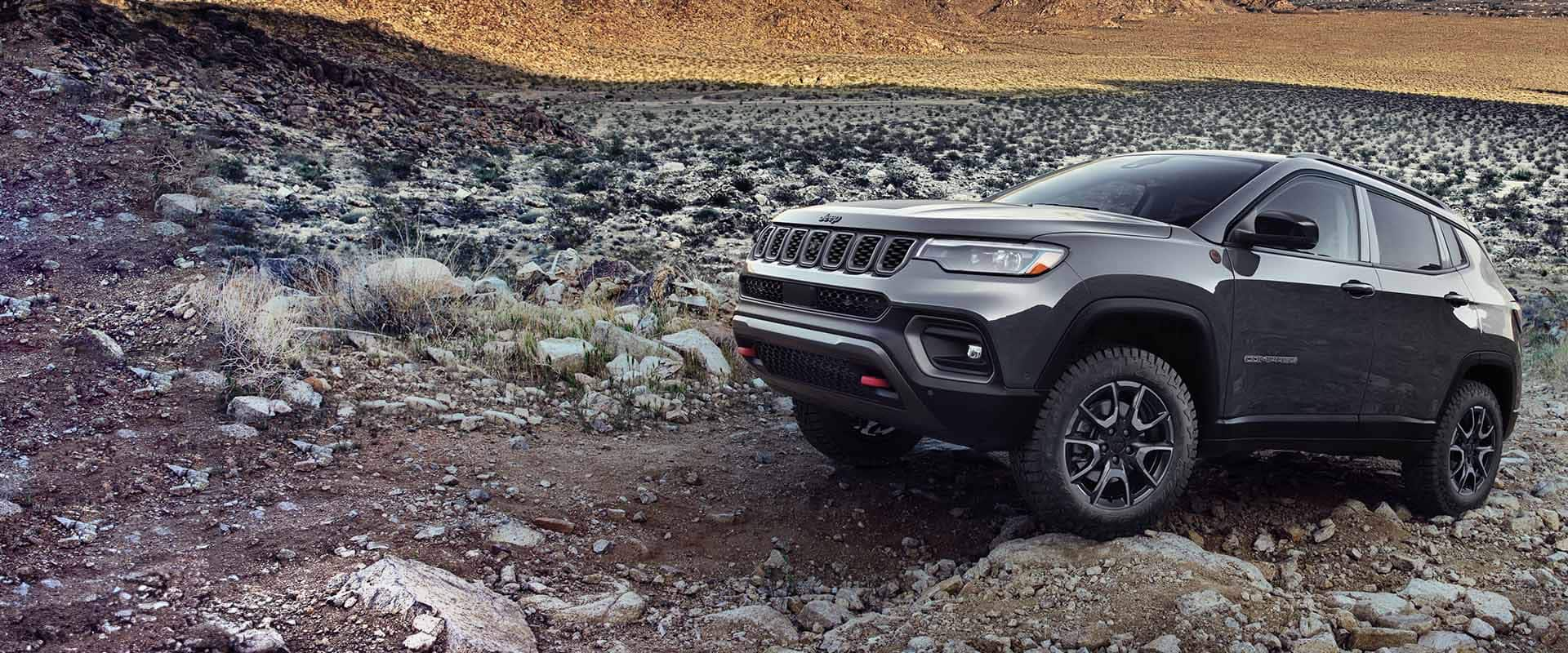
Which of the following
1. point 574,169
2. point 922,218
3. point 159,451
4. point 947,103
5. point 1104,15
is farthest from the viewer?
point 1104,15

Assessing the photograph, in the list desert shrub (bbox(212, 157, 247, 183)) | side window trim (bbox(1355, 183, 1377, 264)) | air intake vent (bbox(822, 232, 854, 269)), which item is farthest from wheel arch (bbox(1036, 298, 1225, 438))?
desert shrub (bbox(212, 157, 247, 183))

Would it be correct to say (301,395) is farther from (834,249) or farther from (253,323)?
(834,249)

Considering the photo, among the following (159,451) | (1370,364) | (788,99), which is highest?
(1370,364)

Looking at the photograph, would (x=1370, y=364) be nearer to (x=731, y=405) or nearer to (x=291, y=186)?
(x=731, y=405)

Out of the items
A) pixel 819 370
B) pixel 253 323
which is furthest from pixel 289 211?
pixel 819 370

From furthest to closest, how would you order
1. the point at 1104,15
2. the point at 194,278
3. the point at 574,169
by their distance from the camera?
1. the point at 1104,15
2. the point at 574,169
3. the point at 194,278

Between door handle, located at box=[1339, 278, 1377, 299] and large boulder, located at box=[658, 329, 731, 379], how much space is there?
4.06 m

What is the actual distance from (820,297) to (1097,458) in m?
1.31

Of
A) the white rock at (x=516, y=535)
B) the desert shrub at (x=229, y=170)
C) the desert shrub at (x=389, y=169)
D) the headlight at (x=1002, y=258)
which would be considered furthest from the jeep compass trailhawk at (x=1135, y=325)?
the desert shrub at (x=389, y=169)

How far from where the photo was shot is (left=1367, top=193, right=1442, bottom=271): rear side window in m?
5.69

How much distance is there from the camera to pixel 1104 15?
439 ft

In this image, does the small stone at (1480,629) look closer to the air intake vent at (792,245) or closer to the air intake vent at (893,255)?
the air intake vent at (893,255)

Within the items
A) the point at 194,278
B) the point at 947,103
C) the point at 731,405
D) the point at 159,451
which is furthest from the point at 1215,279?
the point at 947,103

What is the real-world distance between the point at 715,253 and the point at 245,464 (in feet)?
28.3
